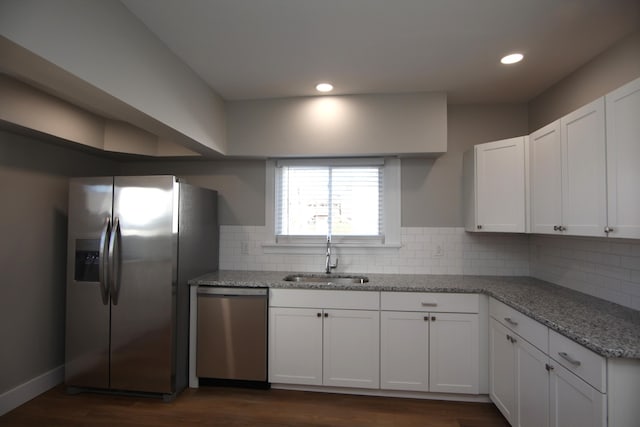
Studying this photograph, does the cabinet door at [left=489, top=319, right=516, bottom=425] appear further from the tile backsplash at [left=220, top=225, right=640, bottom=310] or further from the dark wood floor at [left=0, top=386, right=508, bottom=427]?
the tile backsplash at [left=220, top=225, right=640, bottom=310]

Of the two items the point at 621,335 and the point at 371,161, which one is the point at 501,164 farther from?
the point at 621,335

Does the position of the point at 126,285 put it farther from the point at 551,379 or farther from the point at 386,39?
the point at 551,379

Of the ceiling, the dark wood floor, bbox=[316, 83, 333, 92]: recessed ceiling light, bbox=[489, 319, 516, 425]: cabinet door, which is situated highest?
the ceiling

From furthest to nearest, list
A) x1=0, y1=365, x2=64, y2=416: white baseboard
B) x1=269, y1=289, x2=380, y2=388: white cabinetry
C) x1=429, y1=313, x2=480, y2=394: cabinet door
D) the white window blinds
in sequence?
the white window blinds
x1=269, y1=289, x2=380, y2=388: white cabinetry
x1=429, y1=313, x2=480, y2=394: cabinet door
x1=0, y1=365, x2=64, y2=416: white baseboard

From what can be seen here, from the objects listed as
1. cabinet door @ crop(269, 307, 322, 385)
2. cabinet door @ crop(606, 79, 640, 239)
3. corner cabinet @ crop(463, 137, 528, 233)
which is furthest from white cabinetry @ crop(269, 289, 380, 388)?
cabinet door @ crop(606, 79, 640, 239)

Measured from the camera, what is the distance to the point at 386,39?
2113 mm

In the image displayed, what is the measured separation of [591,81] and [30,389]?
4.96m

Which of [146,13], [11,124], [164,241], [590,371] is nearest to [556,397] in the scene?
[590,371]

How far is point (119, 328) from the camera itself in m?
2.60

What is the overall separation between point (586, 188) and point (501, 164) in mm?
851

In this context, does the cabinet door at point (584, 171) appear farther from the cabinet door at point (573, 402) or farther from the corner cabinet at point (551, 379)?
the cabinet door at point (573, 402)

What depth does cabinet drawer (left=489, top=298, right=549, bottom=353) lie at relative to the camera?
177 cm

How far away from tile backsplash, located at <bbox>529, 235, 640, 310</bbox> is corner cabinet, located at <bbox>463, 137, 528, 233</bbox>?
0.42 metres

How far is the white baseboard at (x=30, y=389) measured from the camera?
2426mm
